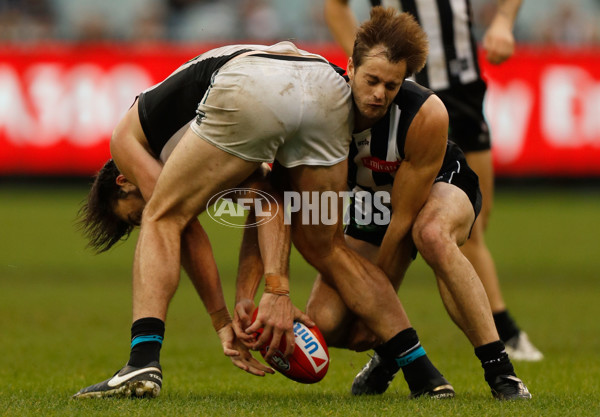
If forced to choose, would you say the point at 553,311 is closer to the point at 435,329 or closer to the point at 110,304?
the point at 435,329

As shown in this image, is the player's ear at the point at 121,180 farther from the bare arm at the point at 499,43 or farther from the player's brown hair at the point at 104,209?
the bare arm at the point at 499,43

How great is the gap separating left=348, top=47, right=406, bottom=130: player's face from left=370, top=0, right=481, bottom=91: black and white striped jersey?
218cm

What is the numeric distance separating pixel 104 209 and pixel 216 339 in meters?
1.91

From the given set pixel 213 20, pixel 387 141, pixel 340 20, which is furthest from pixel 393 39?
pixel 213 20

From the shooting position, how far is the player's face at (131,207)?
4930mm

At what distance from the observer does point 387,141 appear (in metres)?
4.51

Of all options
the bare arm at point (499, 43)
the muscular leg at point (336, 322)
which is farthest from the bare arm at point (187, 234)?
the bare arm at point (499, 43)

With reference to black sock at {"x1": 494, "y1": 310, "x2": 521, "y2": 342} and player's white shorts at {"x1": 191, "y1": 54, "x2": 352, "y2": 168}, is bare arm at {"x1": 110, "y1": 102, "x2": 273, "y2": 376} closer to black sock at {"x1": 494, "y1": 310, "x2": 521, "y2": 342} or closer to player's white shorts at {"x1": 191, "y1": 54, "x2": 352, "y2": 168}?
player's white shorts at {"x1": 191, "y1": 54, "x2": 352, "y2": 168}

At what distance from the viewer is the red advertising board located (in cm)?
1576

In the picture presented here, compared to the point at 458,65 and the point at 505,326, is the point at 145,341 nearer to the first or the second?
the point at 505,326

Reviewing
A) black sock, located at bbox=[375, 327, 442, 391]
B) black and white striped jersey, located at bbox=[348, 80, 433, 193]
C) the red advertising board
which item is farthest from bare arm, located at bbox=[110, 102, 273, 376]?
the red advertising board

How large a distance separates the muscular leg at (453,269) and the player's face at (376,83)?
51 centimetres

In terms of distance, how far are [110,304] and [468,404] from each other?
4547 mm

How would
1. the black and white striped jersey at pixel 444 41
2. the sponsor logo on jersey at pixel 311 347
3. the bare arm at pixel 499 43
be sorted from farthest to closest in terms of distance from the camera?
the black and white striped jersey at pixel 444 41 → the bare arm at pixel 499 43 → the sponsor logo on jersey at pixel 311 347
